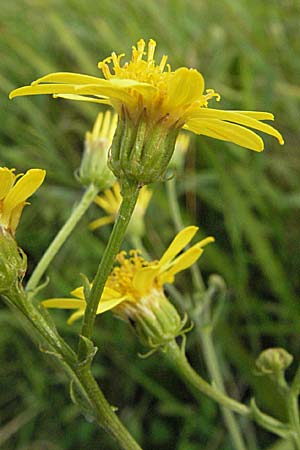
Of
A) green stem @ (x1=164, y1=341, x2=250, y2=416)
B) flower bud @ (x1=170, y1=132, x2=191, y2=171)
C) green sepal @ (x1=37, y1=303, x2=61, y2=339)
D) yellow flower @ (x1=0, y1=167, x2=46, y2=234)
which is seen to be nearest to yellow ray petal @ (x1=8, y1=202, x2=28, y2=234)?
yellow flower @ (x1=0, y1=167, x2=46, y2=234)

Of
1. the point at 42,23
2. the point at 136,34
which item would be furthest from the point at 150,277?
the point at 42,23

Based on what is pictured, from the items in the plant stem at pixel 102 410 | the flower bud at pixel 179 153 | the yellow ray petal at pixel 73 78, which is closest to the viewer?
the yellow ray petal at pixel 73 78

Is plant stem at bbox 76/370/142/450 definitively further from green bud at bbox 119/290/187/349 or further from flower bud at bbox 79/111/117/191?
flower bud at bbox 79/111/117/191

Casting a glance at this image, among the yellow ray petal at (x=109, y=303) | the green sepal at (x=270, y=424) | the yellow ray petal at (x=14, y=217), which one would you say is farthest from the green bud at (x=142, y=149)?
the green sepal at (x=270, y=424)

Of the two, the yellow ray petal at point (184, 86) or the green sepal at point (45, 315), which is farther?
the green sepal at point (45, 315)

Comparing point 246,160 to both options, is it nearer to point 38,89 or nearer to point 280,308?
point 280,308

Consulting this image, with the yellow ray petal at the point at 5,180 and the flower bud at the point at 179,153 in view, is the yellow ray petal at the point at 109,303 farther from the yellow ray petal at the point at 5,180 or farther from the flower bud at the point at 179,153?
the flower bud at the point at 179,153
